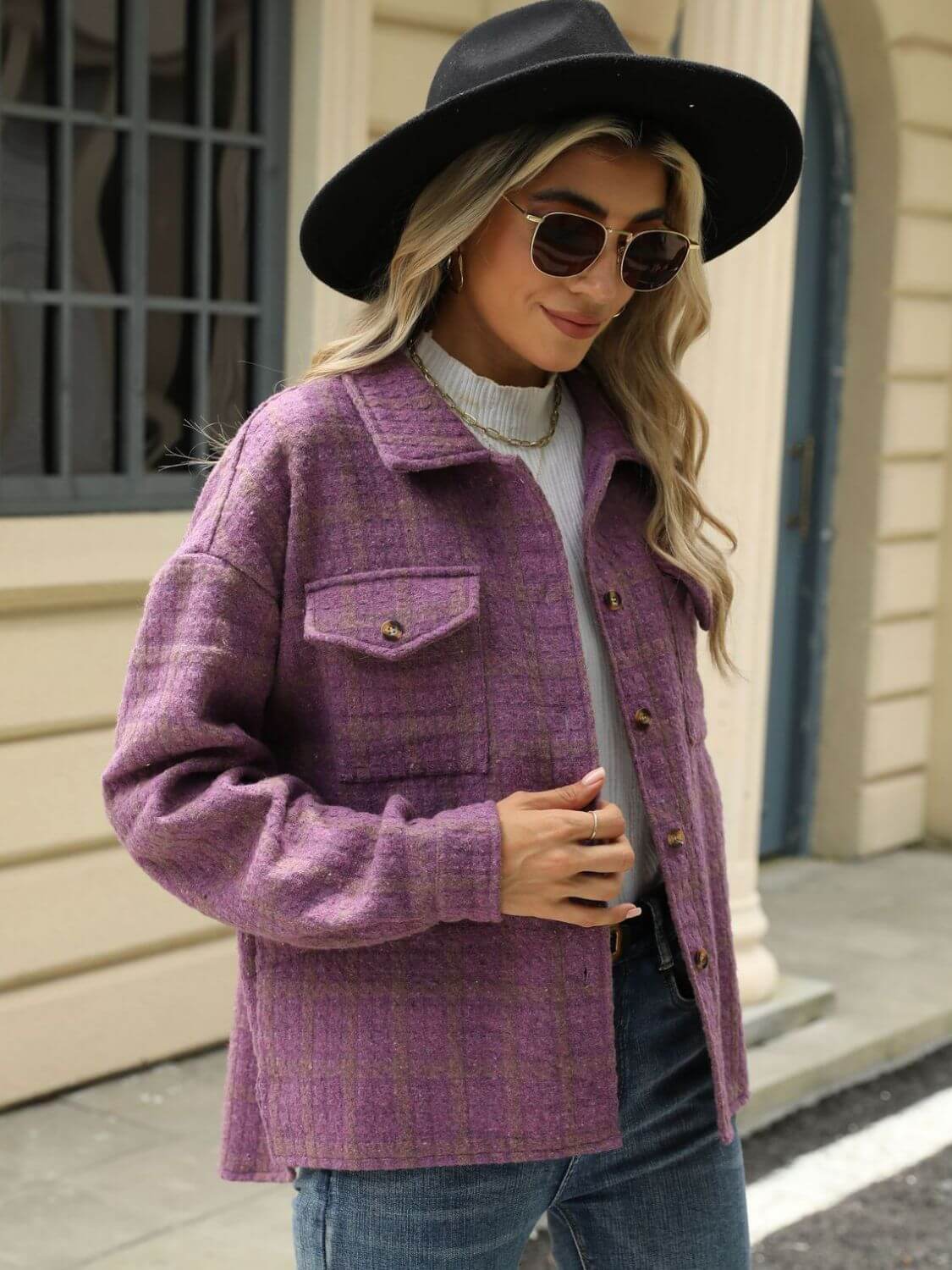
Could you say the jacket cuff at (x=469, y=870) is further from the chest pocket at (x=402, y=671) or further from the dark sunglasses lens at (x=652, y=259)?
the dark sunglasses lens at (x=652, y=259)

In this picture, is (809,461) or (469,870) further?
(809,461)

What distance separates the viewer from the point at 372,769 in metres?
1.79

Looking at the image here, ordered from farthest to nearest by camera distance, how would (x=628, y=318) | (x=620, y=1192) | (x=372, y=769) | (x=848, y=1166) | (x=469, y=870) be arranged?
(x=848, y=1166) → (x=628, y=318) → (x=620, y=1192) → (x=372, y=769) → (x=469, y=870)

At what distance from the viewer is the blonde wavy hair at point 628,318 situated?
73.9 inches

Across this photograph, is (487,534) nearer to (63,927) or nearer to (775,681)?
(63,927)

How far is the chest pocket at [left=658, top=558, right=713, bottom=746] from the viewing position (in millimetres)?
2078

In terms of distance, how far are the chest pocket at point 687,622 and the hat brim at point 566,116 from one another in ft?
1.54

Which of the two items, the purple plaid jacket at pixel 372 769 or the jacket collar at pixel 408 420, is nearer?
the purple plaid jacket at pixel 372 769

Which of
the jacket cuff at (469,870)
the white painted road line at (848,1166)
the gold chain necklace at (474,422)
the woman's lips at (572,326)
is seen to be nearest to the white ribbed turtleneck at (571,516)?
the gold chain necklace at (474,422)

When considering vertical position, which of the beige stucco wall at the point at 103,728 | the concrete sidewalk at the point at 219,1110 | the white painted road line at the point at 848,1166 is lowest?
the white painted road line at the point at 848,1166

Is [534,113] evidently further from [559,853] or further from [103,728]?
[103,728]

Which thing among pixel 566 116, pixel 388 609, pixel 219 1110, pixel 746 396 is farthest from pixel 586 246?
pixel 219 1110

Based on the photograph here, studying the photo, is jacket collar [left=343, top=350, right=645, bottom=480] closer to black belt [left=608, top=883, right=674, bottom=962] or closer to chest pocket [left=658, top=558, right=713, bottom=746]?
chest pocket [left=658, top=558, right=713, bottom=746]

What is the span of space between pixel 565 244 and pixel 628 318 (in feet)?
1.00
